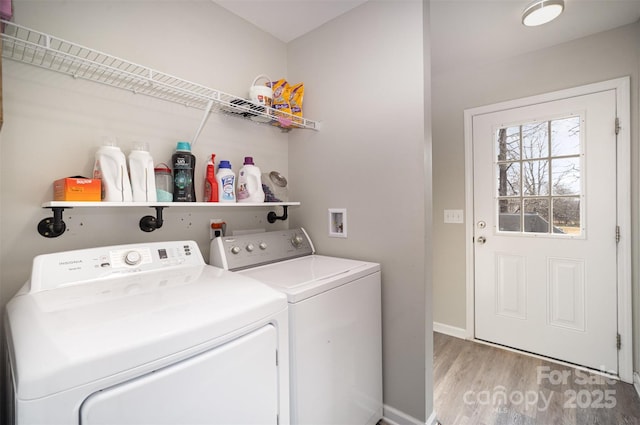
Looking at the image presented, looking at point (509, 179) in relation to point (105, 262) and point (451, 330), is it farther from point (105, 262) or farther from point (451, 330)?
point (105, 262)

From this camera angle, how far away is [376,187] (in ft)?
5.54

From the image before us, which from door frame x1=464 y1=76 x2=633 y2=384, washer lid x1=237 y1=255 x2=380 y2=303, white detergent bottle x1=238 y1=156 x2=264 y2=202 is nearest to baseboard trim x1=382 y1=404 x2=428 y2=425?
washer lid x1=237 y1=255 x2=380 y2=303

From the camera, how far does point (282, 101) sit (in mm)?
1851

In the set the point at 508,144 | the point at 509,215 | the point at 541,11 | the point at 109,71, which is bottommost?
the point at 509,215

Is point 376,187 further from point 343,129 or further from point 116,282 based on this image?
point 116,282

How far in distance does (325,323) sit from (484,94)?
7.91 feet

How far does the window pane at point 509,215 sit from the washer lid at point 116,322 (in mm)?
2222

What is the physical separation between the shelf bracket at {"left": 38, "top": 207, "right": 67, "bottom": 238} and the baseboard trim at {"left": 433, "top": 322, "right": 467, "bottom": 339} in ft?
9.48

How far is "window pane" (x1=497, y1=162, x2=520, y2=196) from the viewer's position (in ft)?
7.80

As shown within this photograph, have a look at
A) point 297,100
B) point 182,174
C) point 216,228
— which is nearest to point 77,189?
point 182,174

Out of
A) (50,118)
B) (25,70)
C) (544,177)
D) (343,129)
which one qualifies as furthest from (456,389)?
(25,70)

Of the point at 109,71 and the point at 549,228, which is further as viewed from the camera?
the point at 549,228

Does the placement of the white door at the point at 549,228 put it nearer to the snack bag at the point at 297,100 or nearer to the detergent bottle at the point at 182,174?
the snack bag at the point at 297,100

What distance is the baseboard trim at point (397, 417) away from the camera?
156cm
